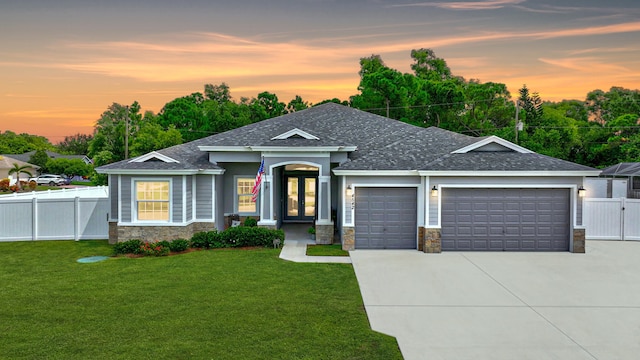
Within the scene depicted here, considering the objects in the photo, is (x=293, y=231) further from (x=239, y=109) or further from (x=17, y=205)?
(x=239, y=109)

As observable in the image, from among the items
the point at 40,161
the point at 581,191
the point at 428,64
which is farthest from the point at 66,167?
the point at 581,191

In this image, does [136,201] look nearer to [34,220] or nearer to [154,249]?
[154,249]

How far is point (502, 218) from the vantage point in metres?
14.4

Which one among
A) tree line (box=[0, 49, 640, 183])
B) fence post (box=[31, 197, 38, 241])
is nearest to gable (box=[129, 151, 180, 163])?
fence post (box=[31, 197, 38, 241])

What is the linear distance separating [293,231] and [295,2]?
1224 cm

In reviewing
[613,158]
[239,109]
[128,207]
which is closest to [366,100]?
[239,109]

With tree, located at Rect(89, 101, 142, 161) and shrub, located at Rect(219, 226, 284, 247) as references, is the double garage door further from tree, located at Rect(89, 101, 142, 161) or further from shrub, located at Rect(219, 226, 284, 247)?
tree, located at Rect(89, 101, 142, 161)

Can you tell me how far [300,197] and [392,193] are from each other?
→ 23.5 ft

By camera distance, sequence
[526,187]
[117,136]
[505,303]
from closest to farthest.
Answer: [505,303]
[526,187]
[117,136]

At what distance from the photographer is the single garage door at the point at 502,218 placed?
14.4 m

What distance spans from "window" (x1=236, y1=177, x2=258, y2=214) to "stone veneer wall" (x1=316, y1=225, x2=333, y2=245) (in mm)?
3690

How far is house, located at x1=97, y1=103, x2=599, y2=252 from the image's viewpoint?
14.3 m

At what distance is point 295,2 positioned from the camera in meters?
22.2

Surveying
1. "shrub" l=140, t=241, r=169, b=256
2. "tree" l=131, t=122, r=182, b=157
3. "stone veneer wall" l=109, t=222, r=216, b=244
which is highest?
"tree" l=131, t=122, r=182, b=157
